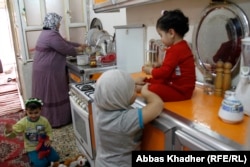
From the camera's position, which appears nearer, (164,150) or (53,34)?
(164,150)

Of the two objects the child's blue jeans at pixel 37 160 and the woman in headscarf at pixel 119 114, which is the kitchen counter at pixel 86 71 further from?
the woman in headscarf at pixel 119 114

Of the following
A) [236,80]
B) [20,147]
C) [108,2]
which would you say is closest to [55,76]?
[20,147]

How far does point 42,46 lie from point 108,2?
3.26ft

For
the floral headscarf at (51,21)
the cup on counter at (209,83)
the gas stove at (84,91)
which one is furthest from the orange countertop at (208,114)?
the floral headscarf at (51,21)

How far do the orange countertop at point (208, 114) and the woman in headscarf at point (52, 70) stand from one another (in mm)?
1579

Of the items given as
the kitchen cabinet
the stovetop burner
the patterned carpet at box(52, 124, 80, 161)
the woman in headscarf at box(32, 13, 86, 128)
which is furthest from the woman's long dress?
the stovetop burner

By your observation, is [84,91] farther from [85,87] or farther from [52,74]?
[52,74]

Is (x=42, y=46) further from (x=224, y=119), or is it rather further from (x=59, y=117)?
(x=224, y=119)

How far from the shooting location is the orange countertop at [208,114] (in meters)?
0.79

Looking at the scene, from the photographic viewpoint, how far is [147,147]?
1.06 meters

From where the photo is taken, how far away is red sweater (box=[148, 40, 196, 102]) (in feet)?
3.43

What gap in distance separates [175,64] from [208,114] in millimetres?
281

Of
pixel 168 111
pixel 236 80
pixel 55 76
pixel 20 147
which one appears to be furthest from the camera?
pixel 55 76

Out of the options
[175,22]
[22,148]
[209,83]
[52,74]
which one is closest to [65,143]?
[22,148]
